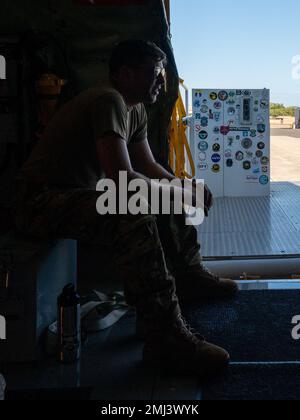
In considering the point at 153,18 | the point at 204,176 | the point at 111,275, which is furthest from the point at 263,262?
the point at 204,176

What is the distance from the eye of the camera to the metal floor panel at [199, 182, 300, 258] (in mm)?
4863

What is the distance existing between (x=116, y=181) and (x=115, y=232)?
0.22 metres

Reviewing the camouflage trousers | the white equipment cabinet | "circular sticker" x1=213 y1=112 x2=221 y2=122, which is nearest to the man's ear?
the camouflage trousers

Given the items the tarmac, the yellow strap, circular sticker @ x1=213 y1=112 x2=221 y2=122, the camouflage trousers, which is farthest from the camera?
the tarmac

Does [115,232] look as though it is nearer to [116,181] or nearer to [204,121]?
[116,181]

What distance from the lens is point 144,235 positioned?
224cm

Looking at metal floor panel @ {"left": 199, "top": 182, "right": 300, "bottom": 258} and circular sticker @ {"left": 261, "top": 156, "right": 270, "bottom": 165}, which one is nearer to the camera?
metal floor panel @ {"left": 199, "top": 182, "right": 300, "bottom": 258}

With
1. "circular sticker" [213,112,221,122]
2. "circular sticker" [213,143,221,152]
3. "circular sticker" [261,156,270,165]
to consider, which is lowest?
"circular sticker" [261,156,270,165]

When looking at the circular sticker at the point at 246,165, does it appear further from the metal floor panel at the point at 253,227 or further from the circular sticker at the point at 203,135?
the circular sticker at the point at 203,135

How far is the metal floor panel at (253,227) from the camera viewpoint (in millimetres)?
4863

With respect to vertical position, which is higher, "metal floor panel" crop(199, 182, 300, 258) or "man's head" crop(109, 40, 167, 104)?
"man's head" crop(109, 40, 167, 104)

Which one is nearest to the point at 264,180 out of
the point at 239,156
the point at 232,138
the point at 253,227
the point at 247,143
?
the point at 239,156

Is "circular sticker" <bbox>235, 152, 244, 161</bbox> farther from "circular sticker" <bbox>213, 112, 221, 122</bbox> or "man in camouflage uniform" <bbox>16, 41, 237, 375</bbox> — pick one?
"man in camouflage uniform" <bbox>16, 41, 237, 375</bbox>

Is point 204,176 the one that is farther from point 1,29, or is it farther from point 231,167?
point 1,29
